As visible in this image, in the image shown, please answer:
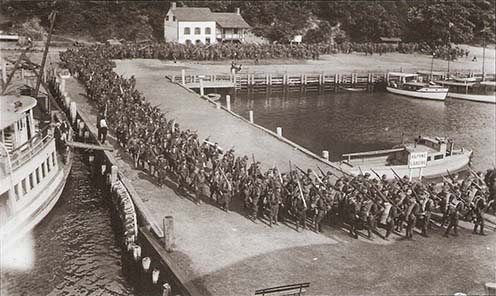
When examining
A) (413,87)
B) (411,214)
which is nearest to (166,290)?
(411,214)

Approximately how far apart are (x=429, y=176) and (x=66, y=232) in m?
20.4

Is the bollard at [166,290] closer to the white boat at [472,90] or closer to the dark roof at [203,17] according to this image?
the white boat at [472,90]

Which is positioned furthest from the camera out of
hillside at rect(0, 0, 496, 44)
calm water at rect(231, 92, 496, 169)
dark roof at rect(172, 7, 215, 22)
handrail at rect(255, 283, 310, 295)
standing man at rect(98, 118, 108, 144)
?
hillside at rect(0, 0, 496, 44)

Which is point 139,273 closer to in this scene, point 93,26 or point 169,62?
point 169,62

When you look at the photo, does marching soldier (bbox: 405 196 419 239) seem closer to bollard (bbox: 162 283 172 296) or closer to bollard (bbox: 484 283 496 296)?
Result: bollard (bbox: 484 283 496 296)

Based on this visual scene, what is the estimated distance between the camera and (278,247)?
19.4 m

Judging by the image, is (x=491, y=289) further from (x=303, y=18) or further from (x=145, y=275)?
(x=303, y=18)

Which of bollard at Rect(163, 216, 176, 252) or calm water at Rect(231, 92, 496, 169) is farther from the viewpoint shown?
calm water at Rect(231, 92, 496, 169)

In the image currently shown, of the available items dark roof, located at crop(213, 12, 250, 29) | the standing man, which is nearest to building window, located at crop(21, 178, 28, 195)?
the standing man

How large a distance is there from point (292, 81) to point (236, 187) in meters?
42.2

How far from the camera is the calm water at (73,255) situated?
20000 millimetres

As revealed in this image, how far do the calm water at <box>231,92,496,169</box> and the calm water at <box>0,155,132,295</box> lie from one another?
1813cm

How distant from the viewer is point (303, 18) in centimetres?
9400

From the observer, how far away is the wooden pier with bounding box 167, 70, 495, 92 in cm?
5635
